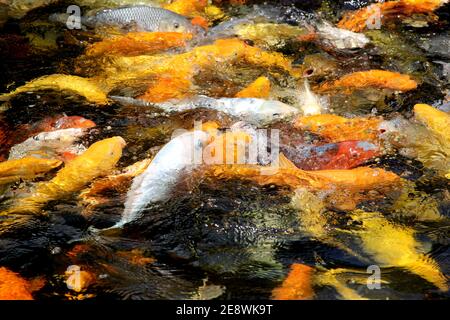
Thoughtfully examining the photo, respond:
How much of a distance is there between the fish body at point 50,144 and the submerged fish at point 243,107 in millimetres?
894

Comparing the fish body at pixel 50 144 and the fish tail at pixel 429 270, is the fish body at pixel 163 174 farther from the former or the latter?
the fish tail at pixel 429 270

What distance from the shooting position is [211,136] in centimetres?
475

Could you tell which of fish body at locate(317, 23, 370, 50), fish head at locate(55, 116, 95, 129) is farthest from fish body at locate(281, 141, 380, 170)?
fish body at locate(317, 23, 370, 50)

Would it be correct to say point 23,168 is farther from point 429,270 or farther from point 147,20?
point 429,270

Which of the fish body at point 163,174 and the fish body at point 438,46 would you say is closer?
the fish body at point 163,174

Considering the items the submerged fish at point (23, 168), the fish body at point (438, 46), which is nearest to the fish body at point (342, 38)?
the fish body at point (438, 46)

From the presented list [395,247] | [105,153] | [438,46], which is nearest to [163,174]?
[105,153]

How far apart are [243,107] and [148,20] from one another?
2.27m

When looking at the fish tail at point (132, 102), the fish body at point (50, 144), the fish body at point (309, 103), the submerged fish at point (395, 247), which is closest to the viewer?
the submerged fish at point (395, 247)

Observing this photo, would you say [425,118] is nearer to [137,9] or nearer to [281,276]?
[281,276]

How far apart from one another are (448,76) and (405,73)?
1.61 ft

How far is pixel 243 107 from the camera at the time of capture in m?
5.43

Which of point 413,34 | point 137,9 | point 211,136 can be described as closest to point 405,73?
point 413,34

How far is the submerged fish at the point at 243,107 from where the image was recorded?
536 cm
